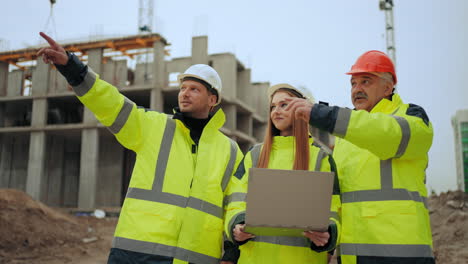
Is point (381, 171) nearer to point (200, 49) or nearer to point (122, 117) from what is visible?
point (122, 117)

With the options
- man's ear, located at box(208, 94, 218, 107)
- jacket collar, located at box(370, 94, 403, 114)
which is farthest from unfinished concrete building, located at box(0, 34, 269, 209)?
jacket collar, located at box(370, 94, 403, 114)

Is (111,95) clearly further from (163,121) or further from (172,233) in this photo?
(172,233)

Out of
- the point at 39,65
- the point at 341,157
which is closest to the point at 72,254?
the point at 341,157

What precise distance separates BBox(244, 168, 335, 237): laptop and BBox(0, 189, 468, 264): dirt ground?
26.9ft

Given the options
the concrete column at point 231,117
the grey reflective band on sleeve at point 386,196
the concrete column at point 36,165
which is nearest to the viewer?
the grey reflective band on sleeve at point 386,196

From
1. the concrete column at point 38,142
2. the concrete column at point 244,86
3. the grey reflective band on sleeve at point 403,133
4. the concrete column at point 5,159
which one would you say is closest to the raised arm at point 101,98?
the grey reflective band on sleeve at point 403,133

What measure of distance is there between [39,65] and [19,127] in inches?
188

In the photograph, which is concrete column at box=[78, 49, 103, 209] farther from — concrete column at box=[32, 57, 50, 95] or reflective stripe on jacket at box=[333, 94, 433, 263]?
reflective stripe on jacket at box=[333, 94, 433, 263]

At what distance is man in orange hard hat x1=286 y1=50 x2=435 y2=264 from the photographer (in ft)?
8.09

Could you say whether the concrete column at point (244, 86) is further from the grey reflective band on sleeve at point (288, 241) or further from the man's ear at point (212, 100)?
the grey reflective band on sleeve at point (288, 241)

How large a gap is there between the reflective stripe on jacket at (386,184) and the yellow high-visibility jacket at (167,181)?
994 millimetres

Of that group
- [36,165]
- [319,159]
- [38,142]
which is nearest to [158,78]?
[38,142]

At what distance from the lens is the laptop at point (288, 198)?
2416mm

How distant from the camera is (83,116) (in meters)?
30.9
